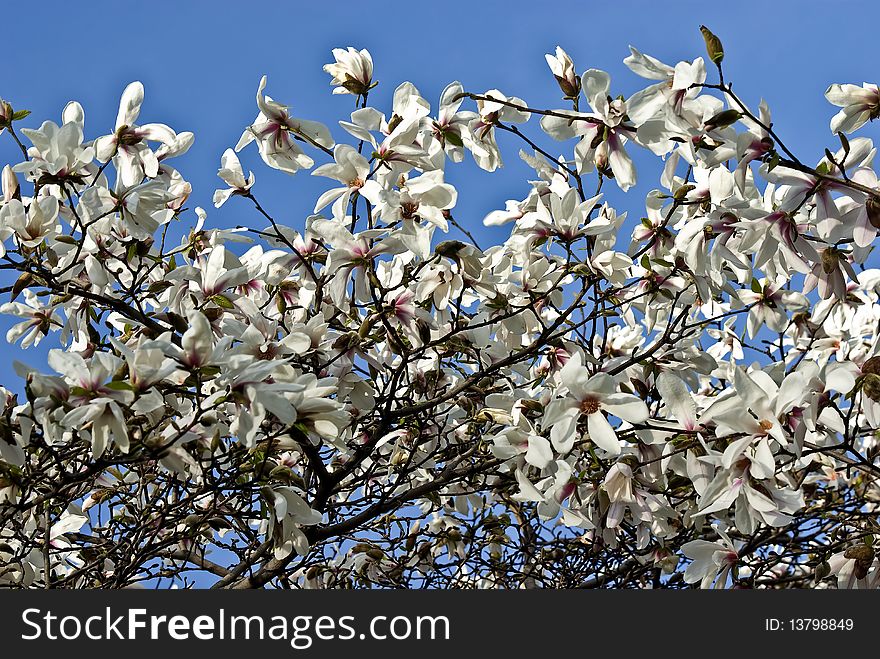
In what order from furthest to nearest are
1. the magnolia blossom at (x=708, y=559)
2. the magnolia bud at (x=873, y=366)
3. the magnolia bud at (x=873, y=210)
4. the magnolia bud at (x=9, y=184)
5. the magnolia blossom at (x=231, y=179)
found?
1. the magnolia blossom at (x=231, y=179)
2. the magnolia bud at (x=9, y=184)
3. the magnolia blossom at (x=708, y=559)
4. the magnolia bud at (x=873, y=366)
5. the magnolia bud at (x=873, y=210)

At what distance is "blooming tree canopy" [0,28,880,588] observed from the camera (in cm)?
207

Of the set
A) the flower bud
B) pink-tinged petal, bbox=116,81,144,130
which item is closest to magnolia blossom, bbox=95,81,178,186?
pink-tinged petal, bbox=116,81,144,130

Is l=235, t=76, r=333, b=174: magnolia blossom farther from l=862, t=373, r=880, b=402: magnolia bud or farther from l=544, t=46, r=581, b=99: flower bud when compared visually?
l=862, t=373, r=880, b=402: magnolia bud

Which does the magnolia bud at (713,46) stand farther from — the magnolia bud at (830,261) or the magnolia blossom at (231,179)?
the magnolia blossom at (231,179)

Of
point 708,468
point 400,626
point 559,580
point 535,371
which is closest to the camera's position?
point 708,468

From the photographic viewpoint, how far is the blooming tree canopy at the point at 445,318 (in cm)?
207

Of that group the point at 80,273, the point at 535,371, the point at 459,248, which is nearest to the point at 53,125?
the point at 80,273

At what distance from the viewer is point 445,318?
111 inches

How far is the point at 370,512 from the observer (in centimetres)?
302

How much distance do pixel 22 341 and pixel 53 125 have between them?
2.85 ft

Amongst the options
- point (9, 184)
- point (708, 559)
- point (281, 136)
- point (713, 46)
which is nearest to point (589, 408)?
point (708, 559)

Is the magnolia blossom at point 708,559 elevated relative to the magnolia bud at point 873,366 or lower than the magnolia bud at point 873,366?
lower

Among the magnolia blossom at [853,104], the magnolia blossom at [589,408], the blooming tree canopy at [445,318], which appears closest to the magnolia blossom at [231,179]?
the blooming tree canopy at [445,318]

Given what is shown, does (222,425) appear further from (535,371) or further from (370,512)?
(535,371)
